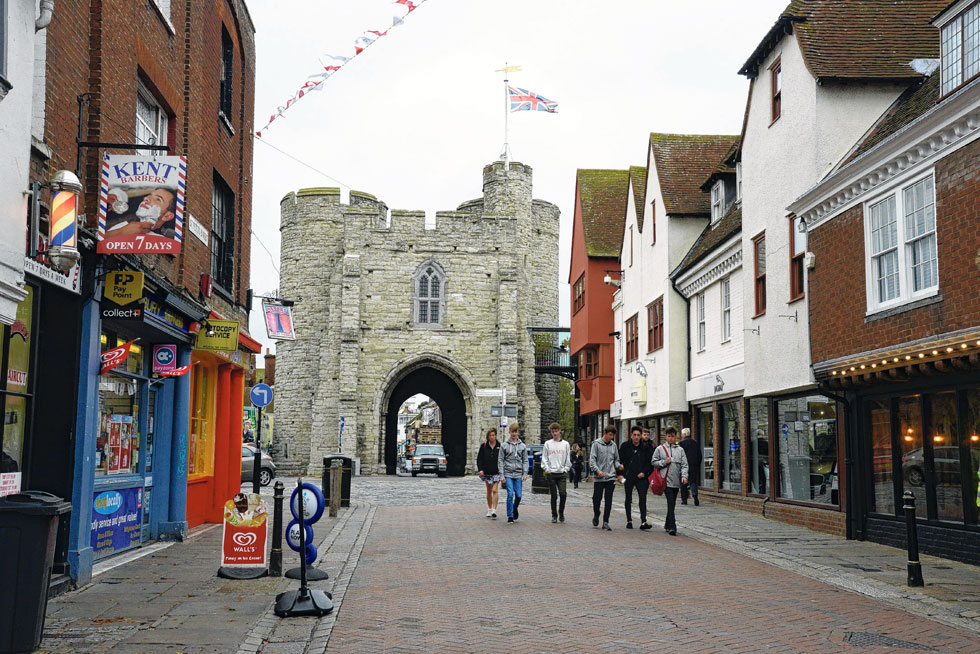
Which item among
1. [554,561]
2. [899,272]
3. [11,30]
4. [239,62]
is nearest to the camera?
[11,30]

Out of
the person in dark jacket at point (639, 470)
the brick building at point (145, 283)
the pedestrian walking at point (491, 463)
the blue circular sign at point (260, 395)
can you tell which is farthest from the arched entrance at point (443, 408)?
the person in dark jacket at point (639, 470)

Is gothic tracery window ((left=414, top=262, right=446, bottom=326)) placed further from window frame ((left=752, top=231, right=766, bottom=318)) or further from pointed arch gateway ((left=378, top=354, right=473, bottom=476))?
window frame ((left=752, top=231, right=766, bottom=318))

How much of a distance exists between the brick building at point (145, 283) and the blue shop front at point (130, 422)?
27mm

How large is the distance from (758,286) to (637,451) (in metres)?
4.15

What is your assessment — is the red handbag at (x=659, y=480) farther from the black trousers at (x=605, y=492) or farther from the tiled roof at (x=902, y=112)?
the tiled roof at (x=902, y=112)

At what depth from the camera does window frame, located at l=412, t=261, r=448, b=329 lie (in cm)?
4753

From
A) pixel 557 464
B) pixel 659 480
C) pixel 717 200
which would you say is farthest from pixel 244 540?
pixel 717 200

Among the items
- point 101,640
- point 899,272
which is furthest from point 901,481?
point 101,640

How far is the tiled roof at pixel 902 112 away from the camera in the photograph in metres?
13.7

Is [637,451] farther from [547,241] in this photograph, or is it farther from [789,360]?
[547,241]

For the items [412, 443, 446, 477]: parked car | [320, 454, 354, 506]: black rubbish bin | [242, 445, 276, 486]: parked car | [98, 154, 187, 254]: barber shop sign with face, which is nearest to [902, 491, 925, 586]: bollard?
[98, 154, 187, 254]: barber shop sign with face

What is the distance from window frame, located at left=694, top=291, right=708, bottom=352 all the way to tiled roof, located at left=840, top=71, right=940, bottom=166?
28.1 feet

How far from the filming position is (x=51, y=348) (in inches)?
364

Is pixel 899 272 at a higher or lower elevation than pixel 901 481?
higher
